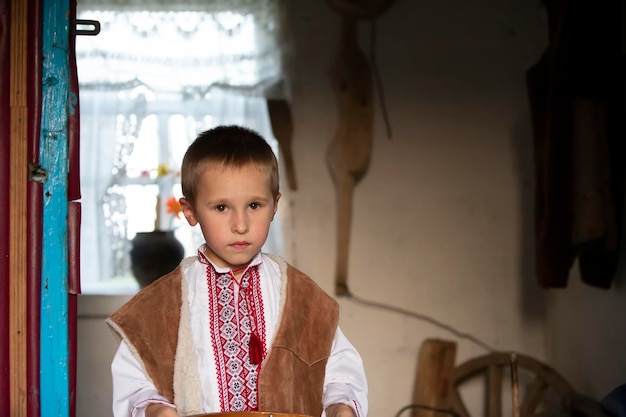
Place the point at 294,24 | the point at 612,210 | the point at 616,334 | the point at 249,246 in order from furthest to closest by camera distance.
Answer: the point at 294,24 < the point at 616,334 < the point at 612,210 < the point at 249,246

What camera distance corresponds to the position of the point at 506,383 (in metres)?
3.74

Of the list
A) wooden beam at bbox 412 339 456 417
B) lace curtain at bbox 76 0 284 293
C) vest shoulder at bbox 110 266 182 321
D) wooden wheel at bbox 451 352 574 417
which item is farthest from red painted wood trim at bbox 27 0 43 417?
wooden wheel at bbox 451 352 574 417

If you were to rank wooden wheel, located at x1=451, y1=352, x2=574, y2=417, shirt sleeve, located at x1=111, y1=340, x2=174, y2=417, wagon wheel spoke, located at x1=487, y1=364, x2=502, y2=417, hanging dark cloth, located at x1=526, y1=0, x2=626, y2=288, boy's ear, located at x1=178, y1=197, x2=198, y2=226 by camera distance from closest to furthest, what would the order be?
shirt sleeve, located at x1=111, y1=340, x2=174, y2=417 → boy's ear, located at x1=178, y1=197, x2=198, y2=226 → hanging dark cloth, located at x1=526, y1=0, x2=626, y2=288 → wooden wheel, located at x1=451, y1=352, x2=574, y2=417 → wagon wheel spoke, located at x1=487, y1=364, x2=502, y2=417

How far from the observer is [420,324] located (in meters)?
3.73

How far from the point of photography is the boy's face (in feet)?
5.01

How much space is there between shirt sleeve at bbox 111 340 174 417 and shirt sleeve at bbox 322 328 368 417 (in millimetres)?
342

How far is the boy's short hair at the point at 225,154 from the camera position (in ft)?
5.09

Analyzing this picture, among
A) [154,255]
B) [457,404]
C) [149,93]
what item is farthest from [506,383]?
[149,93]

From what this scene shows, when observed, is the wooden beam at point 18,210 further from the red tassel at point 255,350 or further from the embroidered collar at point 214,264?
the red tassel at point 255,350

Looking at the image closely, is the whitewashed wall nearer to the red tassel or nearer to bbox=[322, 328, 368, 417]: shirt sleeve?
bbox=[322, 328, 368, 417]: shirt sleeve

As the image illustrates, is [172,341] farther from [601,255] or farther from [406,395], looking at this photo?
[406,395]

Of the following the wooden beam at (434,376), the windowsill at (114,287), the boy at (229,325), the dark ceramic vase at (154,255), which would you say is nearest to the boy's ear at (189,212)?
the boy at (229,325)

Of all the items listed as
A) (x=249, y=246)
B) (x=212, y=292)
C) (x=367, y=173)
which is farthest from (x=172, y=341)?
(x=367, y=173)

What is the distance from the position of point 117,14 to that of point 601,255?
8.02 ft
